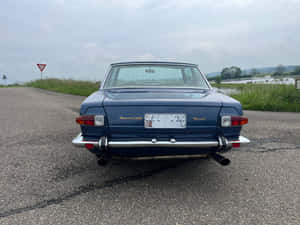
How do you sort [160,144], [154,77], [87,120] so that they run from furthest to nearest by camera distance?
[154,77] < [87,120] < [160,144]

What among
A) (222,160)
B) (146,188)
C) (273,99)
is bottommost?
(146,188)

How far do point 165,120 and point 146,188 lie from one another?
0.87 meters

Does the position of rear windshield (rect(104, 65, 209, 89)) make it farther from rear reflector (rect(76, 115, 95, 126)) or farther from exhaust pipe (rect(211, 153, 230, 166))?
exhaust pipe (rect(211, 153, 230, 166))

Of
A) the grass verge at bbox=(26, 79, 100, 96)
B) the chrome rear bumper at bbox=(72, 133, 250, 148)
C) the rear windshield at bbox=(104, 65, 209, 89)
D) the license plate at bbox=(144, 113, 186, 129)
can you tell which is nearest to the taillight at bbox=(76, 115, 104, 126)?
the chrome rear bumper at bbox=(72, 133, 250, 148)

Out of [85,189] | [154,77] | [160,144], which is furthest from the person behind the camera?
[154,77]

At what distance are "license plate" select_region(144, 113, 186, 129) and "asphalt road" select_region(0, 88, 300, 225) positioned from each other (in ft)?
2.57

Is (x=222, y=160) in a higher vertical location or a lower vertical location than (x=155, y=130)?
lower

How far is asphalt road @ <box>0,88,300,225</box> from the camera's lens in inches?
92.3

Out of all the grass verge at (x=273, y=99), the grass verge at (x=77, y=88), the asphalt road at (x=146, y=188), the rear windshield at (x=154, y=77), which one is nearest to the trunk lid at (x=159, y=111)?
the asphalt road at (x=146, y=188)

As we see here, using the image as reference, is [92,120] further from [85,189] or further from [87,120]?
[85,189]

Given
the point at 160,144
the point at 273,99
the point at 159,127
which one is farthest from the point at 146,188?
the point at 273,99

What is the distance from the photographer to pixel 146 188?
115 inches

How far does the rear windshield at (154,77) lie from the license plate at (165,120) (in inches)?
36.2

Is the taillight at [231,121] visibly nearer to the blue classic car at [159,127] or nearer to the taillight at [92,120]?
the blue classic car at [159,127]
